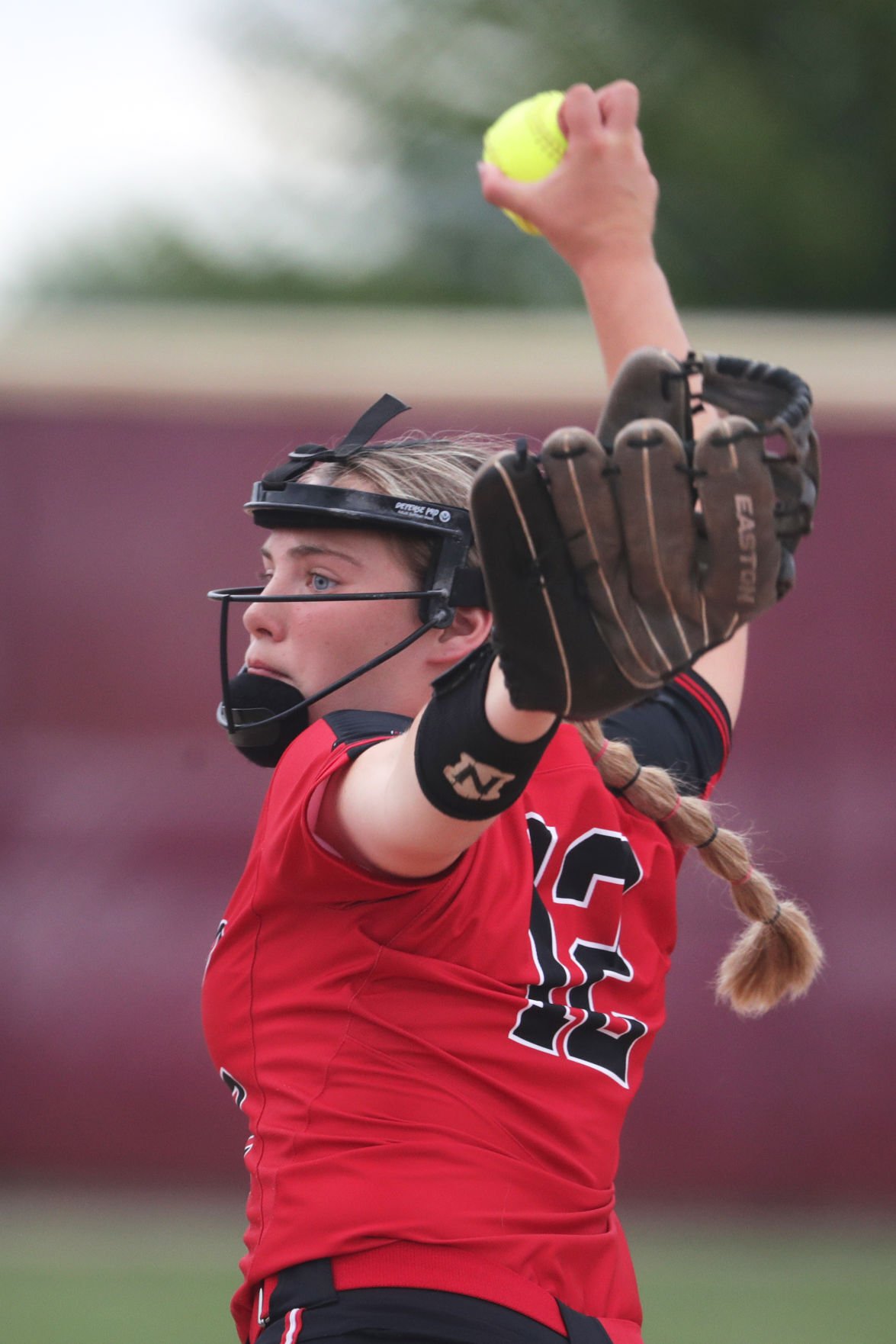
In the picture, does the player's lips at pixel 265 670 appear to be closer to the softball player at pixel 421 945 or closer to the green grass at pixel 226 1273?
the softball player at pixel 421 945

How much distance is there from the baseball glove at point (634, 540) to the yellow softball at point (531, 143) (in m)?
1.20

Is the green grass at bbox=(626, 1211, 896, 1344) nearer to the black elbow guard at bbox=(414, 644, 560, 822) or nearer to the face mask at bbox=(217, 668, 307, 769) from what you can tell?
the face mask at bbox=(217, 668, 307, 769)

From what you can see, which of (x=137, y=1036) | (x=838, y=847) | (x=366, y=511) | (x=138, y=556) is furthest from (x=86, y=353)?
(x=366, y=511)

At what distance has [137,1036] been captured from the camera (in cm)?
535

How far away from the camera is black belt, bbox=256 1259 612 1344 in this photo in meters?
1.71

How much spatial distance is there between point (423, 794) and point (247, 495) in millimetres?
4294

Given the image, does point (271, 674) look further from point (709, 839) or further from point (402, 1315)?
point (402, 1315)

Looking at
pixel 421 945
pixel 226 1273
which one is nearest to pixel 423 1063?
pixel 421 945

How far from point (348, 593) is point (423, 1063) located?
1.97 ft

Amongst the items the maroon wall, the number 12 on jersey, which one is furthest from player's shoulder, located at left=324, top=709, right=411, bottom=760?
the maroon wall

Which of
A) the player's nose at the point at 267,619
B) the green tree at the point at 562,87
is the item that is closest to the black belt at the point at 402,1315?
the player's nose at the point at 267,619

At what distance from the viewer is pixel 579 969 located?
193cm

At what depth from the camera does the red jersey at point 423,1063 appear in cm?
175

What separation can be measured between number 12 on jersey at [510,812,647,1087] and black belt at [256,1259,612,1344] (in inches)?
12.2
